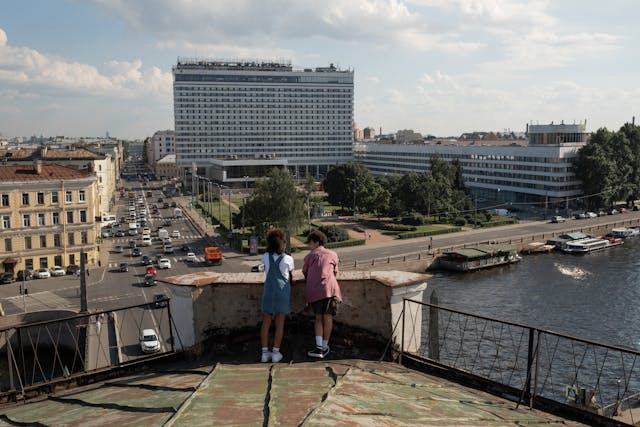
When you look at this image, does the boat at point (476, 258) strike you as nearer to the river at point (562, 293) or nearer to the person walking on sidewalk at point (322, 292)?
the river at point (562, 293)

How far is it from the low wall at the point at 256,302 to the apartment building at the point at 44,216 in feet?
106

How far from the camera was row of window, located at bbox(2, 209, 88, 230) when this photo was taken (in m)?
34.0

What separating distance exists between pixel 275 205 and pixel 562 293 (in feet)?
67.5

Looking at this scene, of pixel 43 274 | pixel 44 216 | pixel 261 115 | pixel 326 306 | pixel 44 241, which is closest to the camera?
pixel 326 306

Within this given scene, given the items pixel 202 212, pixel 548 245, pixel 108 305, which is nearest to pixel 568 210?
pixel 548 245

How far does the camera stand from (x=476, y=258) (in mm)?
38344

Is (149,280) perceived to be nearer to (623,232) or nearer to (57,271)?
(57,271)

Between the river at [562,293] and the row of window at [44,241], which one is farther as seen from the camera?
the row of window at [44,241]

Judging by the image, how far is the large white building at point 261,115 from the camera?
10588 centimetres

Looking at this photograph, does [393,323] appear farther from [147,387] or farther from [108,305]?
[108,305]

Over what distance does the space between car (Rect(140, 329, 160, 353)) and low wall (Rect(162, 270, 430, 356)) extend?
47.9 feet

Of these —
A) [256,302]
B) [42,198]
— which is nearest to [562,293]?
[256,302]

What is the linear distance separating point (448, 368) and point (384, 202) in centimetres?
4934

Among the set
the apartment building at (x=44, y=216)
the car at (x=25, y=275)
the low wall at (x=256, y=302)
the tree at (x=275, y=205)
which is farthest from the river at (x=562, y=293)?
the car at (x=25, y=275)
